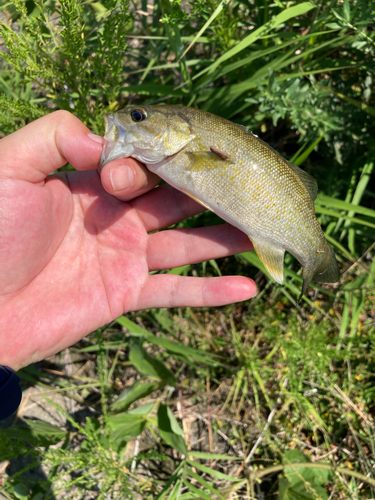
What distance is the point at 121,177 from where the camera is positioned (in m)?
2.64

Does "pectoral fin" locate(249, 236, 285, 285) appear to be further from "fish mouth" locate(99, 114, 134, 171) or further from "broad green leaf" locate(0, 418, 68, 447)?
"broad green leaf" locate(0, 418, 68, 447)

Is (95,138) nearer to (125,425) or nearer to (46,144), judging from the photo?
(46,144)

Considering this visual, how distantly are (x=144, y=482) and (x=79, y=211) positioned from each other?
3.09 metres

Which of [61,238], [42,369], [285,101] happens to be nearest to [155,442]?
[42,369]

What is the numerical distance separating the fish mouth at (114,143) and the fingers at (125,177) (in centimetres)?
6

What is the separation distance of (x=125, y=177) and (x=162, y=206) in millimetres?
713

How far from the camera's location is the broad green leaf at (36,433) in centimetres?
342

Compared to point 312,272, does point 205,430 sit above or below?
below

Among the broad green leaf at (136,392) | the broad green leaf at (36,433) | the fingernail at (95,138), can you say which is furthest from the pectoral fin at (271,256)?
the broad green leaf at (36,433)

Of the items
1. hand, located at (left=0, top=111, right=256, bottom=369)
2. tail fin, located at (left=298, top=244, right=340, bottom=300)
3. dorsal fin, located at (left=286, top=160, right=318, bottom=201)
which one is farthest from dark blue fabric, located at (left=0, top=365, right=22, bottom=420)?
dorsal fin, located at (left=286, top=160, right=318, bottom=201)

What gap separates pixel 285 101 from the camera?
3.25 meters

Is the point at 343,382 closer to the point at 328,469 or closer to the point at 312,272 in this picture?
the point at 328,469

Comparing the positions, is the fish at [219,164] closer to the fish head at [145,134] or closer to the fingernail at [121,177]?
the fish head at [145,134]

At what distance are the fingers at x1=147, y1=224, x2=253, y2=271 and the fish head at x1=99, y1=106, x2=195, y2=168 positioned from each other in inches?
32.1
